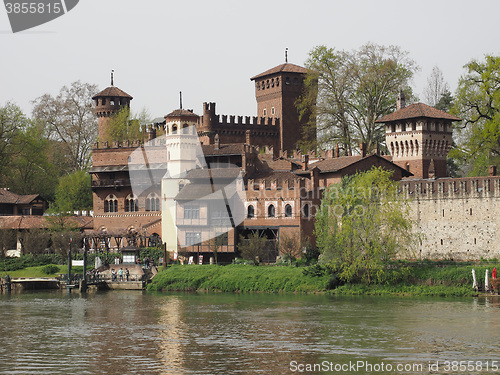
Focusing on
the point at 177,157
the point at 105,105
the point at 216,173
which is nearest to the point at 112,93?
the point at 105,105

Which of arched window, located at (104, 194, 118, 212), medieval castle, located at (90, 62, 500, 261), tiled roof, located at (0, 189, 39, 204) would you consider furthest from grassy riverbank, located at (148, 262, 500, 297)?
tiled roof, located at (0, 189, 39, 204)

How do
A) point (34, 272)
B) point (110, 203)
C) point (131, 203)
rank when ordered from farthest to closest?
point (110, 203), point (131, 203), point (34, 272)

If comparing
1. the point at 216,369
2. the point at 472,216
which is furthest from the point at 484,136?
the point at 216,369

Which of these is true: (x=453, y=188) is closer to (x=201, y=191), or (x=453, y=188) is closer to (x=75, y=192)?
(x=201, y=191)

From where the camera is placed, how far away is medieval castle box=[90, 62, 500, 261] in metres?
50.7

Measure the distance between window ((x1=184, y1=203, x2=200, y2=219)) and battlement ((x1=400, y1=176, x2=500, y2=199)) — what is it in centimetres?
1308

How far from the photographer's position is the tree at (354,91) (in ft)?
212

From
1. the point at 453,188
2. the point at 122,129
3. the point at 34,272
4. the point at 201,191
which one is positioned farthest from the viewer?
the point at 122,129

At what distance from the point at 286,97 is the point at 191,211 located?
24.3 m

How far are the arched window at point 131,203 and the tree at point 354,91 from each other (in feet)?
47.0

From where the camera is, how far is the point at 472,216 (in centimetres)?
5006

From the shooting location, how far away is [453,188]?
50.8 m

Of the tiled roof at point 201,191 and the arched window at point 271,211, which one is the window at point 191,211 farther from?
the arched window at point 271,211

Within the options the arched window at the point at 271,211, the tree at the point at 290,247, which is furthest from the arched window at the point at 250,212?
the tree at the point at 290,247
